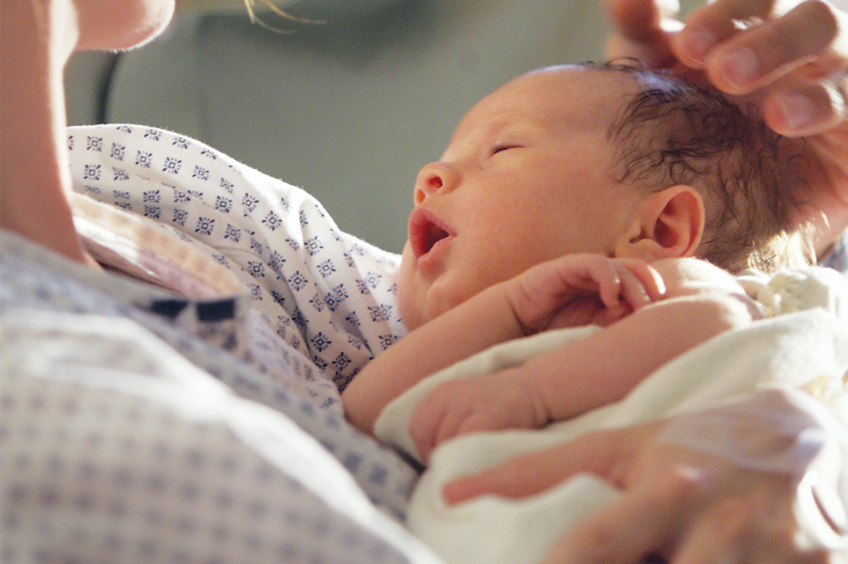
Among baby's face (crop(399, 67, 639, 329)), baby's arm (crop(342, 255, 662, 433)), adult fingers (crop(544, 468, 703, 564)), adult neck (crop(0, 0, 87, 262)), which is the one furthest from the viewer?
baby's face (crop(399, 67, 639, 329))

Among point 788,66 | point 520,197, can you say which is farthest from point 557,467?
point 788,66

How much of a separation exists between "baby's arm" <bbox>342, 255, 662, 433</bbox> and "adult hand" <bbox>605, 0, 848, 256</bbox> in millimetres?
338

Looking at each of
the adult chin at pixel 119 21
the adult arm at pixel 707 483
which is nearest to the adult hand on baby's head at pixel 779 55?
the adult arm at pixel 707 483

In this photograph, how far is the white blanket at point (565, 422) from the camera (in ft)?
1.31

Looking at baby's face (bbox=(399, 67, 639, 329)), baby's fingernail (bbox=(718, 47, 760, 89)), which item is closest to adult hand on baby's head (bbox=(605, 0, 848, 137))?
baby's fingernail (bbox=(718, 47, 760, 89))

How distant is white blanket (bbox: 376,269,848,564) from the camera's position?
398 mm

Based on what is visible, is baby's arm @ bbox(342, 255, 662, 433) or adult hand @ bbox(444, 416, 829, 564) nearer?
adult hand @ bbox(444, 416, 829, 564)

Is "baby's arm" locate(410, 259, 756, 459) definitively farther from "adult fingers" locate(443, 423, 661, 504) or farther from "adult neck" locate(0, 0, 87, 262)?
"adult neck" locate(0, 0, 87, 262)

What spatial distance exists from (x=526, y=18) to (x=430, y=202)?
977 mm

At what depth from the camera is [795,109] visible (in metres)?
0.81

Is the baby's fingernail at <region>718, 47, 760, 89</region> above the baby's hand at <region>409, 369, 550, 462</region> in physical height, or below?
above

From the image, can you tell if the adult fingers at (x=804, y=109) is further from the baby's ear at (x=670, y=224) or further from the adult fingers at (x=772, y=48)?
the baby's ear at (x=670, y=224)

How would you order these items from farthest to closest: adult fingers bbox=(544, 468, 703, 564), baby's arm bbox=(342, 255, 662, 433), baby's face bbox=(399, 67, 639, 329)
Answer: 1. baby's face bbox=(399, 67, 639, 329)
2. baby's arm bbox=(342, 255, 662, 433)
3. adult fingers bbox=(544, 468, 703, 564)

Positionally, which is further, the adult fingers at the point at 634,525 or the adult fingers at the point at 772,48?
the adult fingers at the point at 772,48
